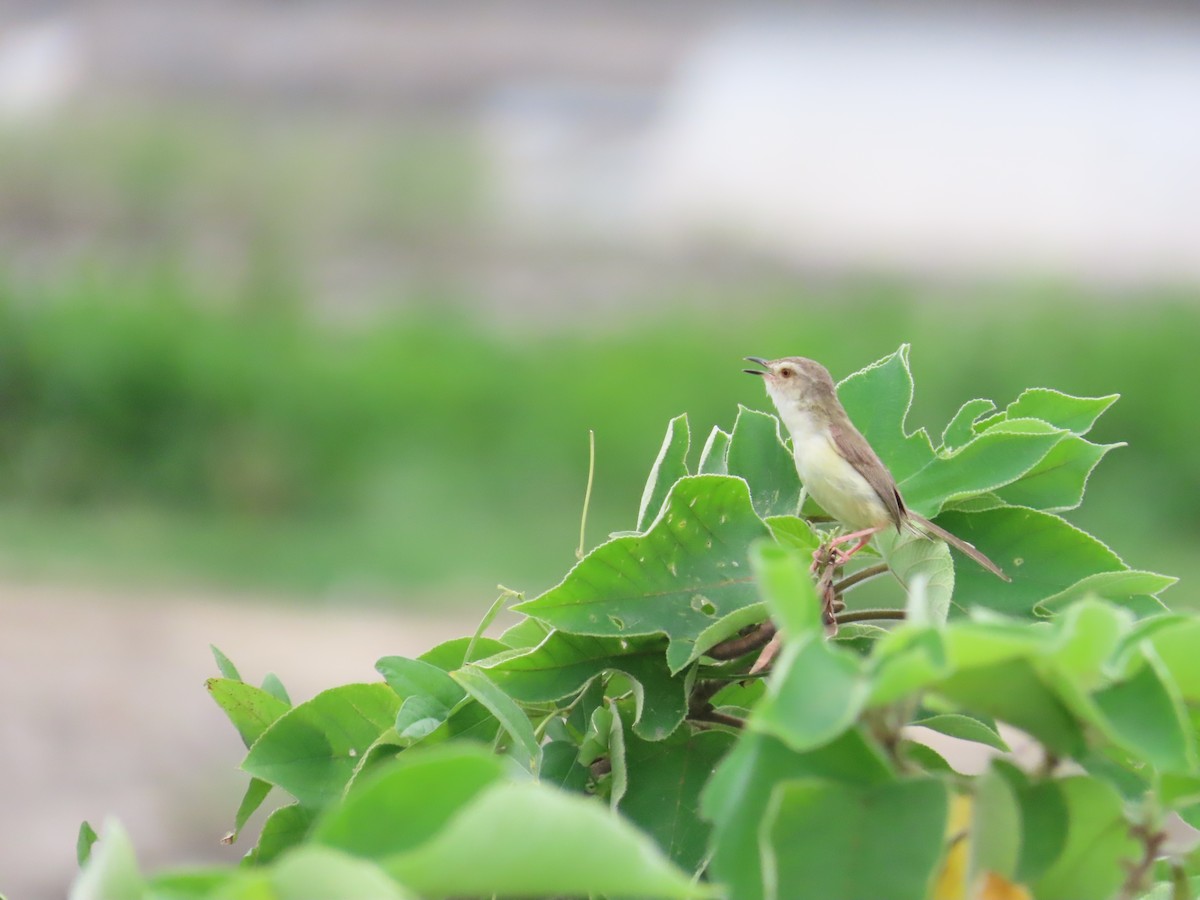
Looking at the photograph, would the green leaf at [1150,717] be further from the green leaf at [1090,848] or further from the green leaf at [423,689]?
the green leaf at [423,689]

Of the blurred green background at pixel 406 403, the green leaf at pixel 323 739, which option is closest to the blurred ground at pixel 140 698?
the blurred green background at pixel 406 403

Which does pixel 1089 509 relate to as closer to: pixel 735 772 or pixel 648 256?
pixel 648 256

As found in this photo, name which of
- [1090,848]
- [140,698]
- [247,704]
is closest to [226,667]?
[247,704]

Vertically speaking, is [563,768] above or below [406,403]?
below

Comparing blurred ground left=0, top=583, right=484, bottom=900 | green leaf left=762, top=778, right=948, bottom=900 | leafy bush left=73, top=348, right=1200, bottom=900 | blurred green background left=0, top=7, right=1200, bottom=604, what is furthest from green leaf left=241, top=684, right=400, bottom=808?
blurred green background left=0, top=7, right=1200, bottom=604

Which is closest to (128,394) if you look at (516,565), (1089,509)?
(516,565)

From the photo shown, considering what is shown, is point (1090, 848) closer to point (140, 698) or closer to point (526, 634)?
point (526, 634)
